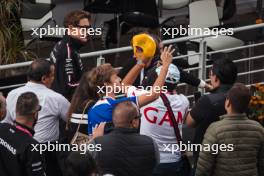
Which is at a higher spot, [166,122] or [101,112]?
[101,112]

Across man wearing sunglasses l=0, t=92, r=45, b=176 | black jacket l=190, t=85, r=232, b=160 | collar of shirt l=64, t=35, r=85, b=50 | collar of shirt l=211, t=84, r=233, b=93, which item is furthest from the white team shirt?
collar of shirt l=211, t=84, r=233, b=93

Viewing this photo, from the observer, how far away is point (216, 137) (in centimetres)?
474

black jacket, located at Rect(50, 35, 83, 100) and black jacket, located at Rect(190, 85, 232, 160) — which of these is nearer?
black jacket, located at Rect(190, 85, 232, 160)

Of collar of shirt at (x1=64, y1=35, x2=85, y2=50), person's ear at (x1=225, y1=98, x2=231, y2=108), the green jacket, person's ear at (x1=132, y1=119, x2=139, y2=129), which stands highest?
collar of shirt at (x1=64, y1=35, x2=85, y2=50)

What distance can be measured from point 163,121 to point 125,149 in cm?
90

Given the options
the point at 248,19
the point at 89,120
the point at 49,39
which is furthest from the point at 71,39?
the point at 248,19

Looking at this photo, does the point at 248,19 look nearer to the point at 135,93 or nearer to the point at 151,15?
the point at 151,15

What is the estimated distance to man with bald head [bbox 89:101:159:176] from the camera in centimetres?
441

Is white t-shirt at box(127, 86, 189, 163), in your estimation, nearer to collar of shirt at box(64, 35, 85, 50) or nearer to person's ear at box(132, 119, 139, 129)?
person's ear at box(132, 119, 139, 129)

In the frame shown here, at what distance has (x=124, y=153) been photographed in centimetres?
441

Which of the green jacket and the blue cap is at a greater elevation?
the blue cap

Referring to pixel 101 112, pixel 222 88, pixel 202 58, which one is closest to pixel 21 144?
pixel 101 112

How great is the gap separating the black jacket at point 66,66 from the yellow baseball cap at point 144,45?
57 centimetres

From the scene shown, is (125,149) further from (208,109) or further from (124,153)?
(208,109)
